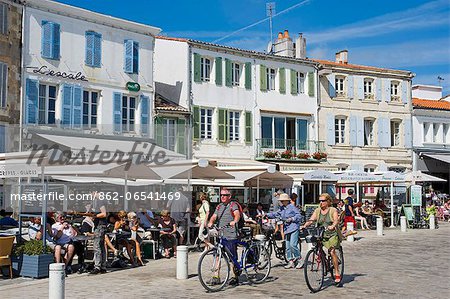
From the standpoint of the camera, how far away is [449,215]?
30.7 metres

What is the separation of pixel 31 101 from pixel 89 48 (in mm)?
3672

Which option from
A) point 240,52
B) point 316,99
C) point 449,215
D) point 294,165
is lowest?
point 449,215

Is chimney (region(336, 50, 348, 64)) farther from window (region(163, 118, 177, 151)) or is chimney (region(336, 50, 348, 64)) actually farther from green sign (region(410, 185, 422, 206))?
window (region(163, 118, 177, 151))

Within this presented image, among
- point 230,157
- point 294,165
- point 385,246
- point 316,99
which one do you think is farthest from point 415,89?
point 385,246

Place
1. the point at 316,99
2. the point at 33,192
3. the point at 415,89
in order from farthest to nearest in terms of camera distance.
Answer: the point at 415,89 < the point at 316,99 < the point at 33,192

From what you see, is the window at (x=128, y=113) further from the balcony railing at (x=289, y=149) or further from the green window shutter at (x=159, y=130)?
the balcony railing at (x=289, y=149)

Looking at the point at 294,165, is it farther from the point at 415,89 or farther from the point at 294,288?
the point at 294,288

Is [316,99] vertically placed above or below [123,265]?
above

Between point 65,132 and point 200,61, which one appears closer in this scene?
point 65,132

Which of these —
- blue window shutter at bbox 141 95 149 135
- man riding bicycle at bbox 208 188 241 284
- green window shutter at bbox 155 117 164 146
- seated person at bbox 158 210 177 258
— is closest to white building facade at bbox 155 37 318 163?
green window shutter at bbox 155 117 164 146

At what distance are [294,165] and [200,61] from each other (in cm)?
723

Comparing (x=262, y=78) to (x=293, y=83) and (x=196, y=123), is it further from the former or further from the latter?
(x=196, y=123)

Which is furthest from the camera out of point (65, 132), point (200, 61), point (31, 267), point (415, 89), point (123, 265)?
point (415, 89)

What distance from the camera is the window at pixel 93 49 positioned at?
→ 2480 centimetres
